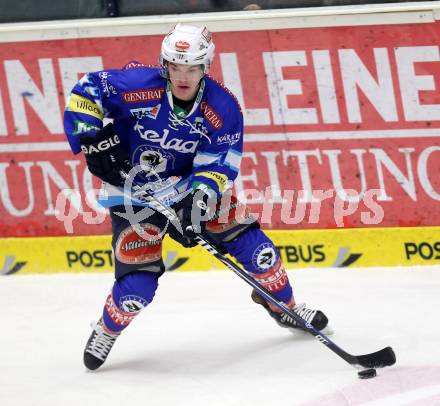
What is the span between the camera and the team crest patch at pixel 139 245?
4.56 meters

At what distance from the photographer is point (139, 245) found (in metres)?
4.57

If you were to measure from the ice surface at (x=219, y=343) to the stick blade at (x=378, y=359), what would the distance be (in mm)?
39

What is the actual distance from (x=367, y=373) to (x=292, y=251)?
1.86 meters

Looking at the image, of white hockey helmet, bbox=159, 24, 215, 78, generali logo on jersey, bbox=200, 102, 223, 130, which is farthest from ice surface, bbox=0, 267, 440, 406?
white hockey helmet, bbox=159, 24, 215, 78

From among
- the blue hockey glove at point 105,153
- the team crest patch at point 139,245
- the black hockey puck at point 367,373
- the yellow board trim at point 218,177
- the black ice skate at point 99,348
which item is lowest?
the black hockey puck at point 367,373

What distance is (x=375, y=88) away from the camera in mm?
5871

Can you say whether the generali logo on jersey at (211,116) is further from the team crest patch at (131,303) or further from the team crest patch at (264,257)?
the team crest patch at (131,303)

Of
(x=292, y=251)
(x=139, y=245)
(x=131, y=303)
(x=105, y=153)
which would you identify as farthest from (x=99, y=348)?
(x=292, y=251)

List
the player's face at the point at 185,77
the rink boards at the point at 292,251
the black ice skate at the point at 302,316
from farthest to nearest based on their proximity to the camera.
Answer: the rink boards at the point at 292,251 < the black ice skate at the point at 302,316 < the player's face at the point at 185,77

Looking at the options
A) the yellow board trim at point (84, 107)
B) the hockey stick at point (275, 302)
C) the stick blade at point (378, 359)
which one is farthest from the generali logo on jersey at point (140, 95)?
the stick blade at point (378, 359)

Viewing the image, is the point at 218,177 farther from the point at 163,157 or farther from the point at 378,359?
the point at 378,359

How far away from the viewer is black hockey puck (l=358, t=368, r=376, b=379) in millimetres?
4262

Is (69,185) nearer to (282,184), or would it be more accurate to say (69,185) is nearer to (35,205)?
(35,205)

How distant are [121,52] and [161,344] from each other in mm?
1833
